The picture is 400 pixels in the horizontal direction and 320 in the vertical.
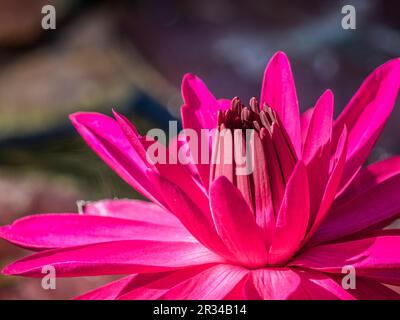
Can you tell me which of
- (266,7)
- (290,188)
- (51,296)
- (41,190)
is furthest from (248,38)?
(290,188)

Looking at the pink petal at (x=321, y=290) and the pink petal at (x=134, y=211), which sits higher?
the pink petal at (x=134, y=211)

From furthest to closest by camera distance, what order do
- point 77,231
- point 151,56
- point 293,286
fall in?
point 151,56
point 77,231
point 293,286

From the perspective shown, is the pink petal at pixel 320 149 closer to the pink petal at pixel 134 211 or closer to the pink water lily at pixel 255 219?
the pink water lily at pixel 255 219

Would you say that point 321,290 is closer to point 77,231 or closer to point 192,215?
point 192,215

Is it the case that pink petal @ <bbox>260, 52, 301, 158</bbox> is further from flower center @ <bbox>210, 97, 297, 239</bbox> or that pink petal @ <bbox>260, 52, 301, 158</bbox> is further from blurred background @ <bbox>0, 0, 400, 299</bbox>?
blurred background @ <bbox>0, 0, 400, 299</bbox>

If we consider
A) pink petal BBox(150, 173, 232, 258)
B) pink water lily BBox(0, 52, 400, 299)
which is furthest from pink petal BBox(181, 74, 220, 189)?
pink petal BBox(150, 173, 232, 258)

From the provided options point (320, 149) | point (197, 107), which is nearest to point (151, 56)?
point (197, 107)

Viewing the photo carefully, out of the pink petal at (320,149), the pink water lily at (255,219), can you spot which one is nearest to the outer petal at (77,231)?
the pink water lily at (255,219)
